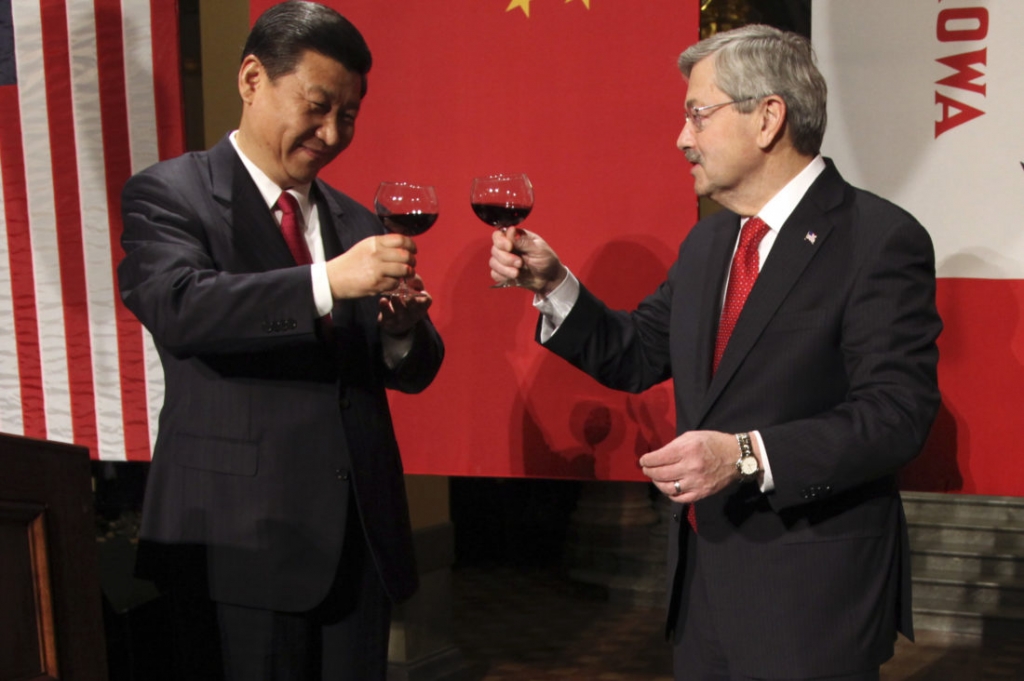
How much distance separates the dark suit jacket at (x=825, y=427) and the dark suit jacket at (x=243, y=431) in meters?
0.65

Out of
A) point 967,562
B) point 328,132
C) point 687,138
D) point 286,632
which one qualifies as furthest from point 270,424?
point 967,562

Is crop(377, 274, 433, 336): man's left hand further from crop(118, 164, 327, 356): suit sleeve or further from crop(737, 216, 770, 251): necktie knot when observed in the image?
crop(737, 216, 770, 251): necktie knot

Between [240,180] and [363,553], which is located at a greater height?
[240,180]

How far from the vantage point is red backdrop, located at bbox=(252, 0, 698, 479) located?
2.59 metres

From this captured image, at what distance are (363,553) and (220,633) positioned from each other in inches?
11.4

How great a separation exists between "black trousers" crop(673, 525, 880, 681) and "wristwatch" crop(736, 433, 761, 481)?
0.95 feet

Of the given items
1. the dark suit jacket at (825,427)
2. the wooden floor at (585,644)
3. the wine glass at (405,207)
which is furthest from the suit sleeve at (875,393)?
the wooden floor at (585,644)

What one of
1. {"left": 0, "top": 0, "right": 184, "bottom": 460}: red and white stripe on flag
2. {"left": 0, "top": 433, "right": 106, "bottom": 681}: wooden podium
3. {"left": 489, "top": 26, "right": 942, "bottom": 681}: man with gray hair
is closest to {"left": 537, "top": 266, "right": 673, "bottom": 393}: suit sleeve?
{"left": 489, "top": 26, "right": 942, "bottom": 681}: man with gray hair

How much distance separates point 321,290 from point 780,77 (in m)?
0.90

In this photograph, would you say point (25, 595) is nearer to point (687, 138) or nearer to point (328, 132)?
point (328, 132)

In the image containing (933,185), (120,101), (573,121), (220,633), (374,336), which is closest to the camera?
(220,633)

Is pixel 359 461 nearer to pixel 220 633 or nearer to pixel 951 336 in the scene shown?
pixel 220 633

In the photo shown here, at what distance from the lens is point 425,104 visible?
278cm

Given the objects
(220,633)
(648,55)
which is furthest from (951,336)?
(220,633)
